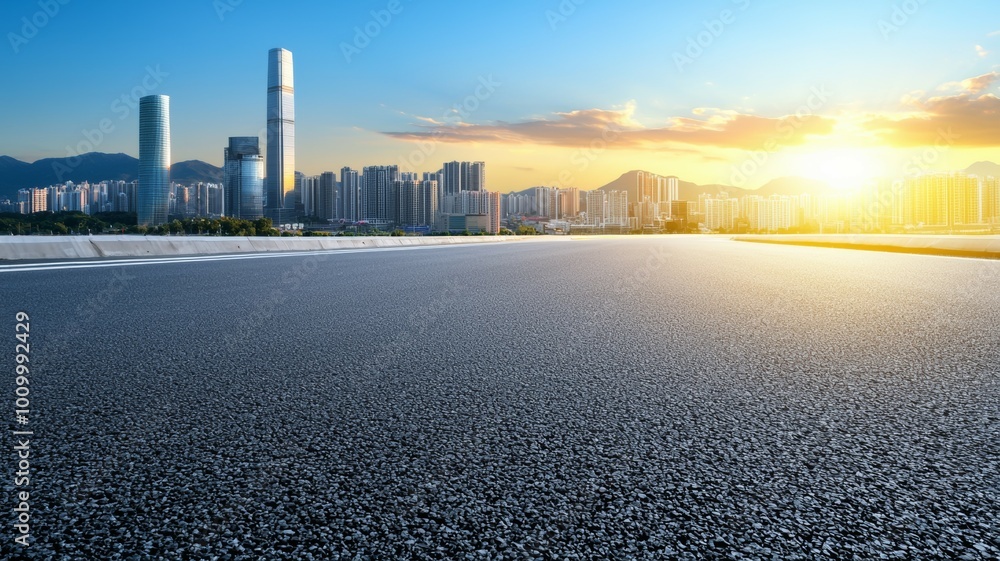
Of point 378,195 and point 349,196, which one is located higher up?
point 349,196

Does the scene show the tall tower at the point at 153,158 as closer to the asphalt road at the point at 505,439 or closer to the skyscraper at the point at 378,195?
the skyscraper at the point at 378,195

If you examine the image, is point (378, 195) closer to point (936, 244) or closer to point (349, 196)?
point (349, 196)

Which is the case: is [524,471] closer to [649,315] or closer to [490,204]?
[649,315]

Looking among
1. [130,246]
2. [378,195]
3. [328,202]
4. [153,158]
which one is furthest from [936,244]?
[328,202]

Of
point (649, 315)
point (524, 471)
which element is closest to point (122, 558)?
point (524, 471)

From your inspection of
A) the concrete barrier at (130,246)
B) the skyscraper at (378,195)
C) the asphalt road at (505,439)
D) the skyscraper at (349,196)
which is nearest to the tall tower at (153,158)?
the skyscraper at (349,196)
